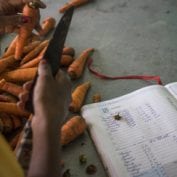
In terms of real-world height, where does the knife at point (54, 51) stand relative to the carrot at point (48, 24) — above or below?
above

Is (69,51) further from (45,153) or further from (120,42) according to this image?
Answer: (45,153)

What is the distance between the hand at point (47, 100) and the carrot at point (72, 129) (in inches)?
8.3

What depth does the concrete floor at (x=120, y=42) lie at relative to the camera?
39.4 inches

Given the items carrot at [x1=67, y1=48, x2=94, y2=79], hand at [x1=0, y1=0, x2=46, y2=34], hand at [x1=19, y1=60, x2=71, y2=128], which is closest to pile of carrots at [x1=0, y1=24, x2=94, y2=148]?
carrot at [x1=67, y1=48, x2=94, y2=79]

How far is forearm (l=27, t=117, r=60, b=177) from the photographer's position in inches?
18.7

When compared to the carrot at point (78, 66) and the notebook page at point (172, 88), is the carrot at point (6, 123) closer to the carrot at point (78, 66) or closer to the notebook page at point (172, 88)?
the carrot at point (78, 66)

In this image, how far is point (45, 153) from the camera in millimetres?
489

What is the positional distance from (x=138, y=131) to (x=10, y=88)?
1.31 feet

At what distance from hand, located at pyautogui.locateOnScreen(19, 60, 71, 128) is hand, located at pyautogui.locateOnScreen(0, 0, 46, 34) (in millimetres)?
423

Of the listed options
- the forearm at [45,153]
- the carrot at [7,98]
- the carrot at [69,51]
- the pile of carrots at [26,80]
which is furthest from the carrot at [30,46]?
the forearm at [45,153]

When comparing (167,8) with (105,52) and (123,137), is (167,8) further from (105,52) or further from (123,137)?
(123,137)

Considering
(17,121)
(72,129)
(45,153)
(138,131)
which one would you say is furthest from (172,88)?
(45,153)

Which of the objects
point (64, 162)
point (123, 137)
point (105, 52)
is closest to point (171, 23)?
point (105, 52)

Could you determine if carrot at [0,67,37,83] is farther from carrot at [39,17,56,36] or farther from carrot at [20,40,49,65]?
carrot at [39,17,56,36]
